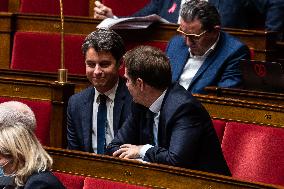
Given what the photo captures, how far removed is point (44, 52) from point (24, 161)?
0.75 m

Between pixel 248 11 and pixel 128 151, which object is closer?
pixel 128 151

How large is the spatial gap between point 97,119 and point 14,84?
0.59 ft

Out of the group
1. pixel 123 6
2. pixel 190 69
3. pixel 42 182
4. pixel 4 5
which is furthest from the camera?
pixel 4 5


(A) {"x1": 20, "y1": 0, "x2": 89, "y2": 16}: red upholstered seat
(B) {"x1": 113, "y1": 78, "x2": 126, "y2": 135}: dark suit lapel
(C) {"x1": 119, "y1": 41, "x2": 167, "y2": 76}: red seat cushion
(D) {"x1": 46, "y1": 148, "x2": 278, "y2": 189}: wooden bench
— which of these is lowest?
(D) {"x1": 46, "y1": 148, "x2": 278, "y2": 189}: wooden bench

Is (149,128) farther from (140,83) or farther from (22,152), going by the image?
(22,152)

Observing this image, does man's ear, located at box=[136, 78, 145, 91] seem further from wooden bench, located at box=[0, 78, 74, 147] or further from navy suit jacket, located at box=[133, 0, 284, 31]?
navy suit jacket, located at box=[133, 0, 284, 31]

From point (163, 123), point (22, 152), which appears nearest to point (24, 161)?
point (22, 152)

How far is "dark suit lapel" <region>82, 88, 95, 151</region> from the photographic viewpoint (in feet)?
3.77

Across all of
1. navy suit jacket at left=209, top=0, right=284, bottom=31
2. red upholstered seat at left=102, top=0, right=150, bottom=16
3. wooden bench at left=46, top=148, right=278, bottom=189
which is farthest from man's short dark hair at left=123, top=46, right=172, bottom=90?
red upholstered seat at left=102, top=0, right=150, bottom=16

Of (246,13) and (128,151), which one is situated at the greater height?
(246,13)

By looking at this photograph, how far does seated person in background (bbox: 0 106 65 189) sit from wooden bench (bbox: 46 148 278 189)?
98mm

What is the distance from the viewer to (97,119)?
116 centimetres

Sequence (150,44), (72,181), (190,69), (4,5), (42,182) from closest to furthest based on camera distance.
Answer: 1. (42,182)
2. (72,181)
3. (190,69)
4. (150,44)
5. (4,5)

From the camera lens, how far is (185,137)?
3.11 ft
